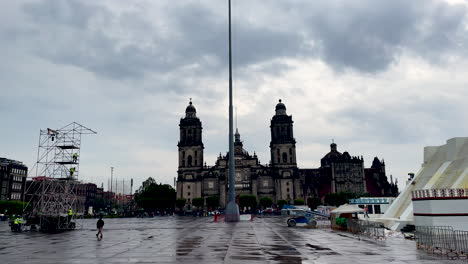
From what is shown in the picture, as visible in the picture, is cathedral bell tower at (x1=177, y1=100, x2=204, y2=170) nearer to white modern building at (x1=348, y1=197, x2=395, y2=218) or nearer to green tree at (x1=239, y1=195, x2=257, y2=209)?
green tree at (x1=239, y1=195, x2=257, y2=209)

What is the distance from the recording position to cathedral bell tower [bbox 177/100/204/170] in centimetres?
13112

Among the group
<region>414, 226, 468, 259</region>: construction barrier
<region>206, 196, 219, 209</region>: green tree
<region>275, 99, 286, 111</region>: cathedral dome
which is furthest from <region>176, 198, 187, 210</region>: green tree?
<region>414, 226, 468, 259</region>: construction barrier

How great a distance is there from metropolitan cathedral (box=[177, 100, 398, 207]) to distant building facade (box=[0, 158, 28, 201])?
4936 cm

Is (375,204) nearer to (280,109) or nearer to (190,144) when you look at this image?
(280,109)

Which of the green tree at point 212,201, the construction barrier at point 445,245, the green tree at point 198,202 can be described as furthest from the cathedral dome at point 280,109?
the construction barrier at point 445,245

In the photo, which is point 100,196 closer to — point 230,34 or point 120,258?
point 230,34

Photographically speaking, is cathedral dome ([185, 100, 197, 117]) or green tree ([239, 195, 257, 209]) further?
cathedral dome ([185, 100, 197, 117])

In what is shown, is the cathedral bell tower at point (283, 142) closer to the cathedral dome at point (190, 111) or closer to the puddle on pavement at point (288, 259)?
the cathedral dome at point (190, 111)

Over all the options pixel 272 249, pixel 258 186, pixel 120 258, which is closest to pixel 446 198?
pixel 272 249

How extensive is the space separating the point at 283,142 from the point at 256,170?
14.0 metres

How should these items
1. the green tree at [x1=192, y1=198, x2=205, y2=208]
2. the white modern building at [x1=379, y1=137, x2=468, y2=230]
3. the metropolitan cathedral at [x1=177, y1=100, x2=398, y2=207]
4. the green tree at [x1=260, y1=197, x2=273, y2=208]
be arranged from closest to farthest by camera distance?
the white modern building at [x1=379, y1=137, x2=468, y2=230], the green tree at [x1=260, y1=197, x2=273, y2=208], the green tree at [x1=192, y1=198, x2=205, y2=208], the metropolitan cathedral at [x1=177, y1=100, x2=398, y2=207]

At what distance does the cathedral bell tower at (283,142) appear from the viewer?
5084 inches

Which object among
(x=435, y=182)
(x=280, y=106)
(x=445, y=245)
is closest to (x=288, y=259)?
(x=445, y=245)

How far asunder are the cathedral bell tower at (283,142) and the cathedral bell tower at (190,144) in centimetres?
2632
